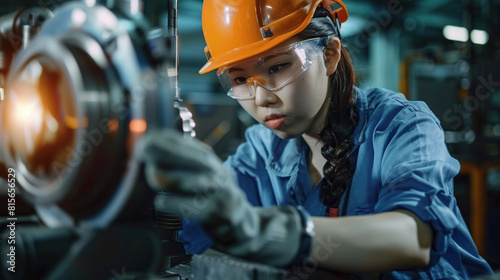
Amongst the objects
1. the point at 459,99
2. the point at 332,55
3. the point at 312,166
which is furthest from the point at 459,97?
the point at 332,55

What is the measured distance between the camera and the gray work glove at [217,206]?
18.4 inches

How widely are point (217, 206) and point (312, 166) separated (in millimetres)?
784

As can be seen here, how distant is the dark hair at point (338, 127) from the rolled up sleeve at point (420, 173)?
0.11 metres

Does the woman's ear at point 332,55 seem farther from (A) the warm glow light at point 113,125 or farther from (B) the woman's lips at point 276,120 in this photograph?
(A) the warm glow light at point 113,125

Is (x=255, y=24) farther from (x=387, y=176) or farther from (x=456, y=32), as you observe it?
(x=456, y=32)

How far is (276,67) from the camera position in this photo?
0.96m

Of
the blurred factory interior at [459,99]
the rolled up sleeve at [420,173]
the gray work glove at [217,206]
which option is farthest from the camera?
the blurred factory interior at [459,99]

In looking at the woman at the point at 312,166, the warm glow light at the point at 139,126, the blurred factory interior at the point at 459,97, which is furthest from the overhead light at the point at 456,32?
the warm glow light at the point at 139,126

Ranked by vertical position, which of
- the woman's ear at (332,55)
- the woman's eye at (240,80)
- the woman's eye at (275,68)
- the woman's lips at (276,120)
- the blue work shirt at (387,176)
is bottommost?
the blue work shirt at (387,176)

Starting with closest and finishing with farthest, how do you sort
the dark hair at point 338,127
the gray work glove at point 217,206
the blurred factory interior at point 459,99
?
the gray work glove at point 217,206, the dark hair at point 338,127, the blurred factory interior at point 459,99

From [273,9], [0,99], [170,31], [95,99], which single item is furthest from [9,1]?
[273,9]

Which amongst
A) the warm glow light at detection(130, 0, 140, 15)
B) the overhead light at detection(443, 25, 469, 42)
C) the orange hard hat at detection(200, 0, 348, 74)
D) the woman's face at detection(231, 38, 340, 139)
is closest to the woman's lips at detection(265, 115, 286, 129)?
the woman's face at detection(231, 38, 340, 139)

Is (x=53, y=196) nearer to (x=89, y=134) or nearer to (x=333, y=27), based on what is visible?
(x=89, y=134)

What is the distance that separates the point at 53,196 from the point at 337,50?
73 centimetres
